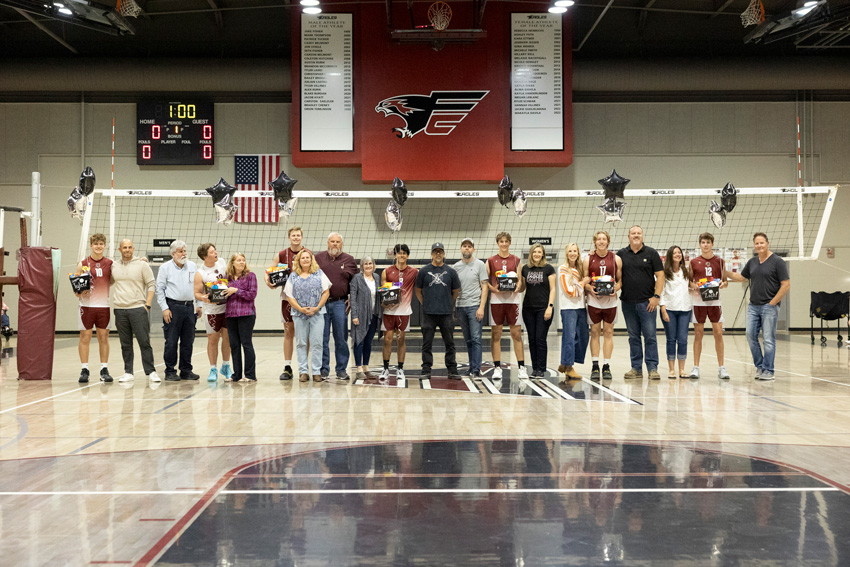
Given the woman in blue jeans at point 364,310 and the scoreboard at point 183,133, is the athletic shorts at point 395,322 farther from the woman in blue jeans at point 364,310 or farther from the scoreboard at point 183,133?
the scoreboard at point 183,133

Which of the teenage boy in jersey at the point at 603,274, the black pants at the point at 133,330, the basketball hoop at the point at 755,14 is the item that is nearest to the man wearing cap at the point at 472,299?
the teenage boy in jersey at the point at 603,274

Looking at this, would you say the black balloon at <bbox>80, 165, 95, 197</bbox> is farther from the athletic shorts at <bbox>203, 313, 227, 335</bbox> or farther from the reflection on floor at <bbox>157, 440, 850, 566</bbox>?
the reflection on floor at <bbox>157, 440, 850, 566</bbox>

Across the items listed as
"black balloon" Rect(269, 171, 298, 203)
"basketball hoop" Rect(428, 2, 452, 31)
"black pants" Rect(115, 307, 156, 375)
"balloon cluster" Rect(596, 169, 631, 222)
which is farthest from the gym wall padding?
"basketball hoop" Rect(428, 2, 452, 31)

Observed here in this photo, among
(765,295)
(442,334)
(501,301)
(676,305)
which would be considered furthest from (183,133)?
(765,295)

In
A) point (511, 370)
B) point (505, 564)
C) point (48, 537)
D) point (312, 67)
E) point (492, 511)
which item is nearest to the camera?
point (505, 564)

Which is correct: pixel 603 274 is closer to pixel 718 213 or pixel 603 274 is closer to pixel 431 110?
pixel 718 213

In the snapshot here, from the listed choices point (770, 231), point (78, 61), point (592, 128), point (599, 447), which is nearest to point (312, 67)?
point (78, 61)

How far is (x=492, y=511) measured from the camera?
3086mm

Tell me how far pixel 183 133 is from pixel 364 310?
1039 cm

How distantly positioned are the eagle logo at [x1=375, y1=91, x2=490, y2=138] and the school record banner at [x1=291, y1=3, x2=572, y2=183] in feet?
0.07

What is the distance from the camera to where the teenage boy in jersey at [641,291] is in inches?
306

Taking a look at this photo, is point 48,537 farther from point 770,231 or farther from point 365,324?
point 770,231

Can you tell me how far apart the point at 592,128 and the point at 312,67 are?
6.63 m

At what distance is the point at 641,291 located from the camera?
7.77 metres
